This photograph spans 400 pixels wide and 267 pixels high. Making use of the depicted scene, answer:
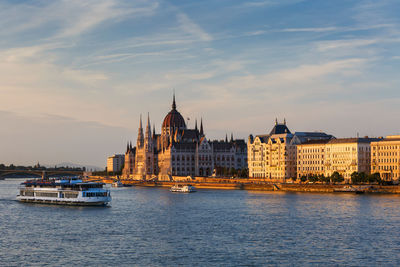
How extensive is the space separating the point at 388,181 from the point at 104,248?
79950 millimetres

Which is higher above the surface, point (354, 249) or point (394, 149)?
point (394, 149)

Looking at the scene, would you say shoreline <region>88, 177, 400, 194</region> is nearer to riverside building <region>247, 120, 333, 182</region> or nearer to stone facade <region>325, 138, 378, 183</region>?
riverside building <region>247, 120, 333, 182</region>

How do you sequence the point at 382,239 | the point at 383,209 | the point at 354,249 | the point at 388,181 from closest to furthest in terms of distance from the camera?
the point at 354,249
the point at 382,239
the point at 383,209
the point at 388,181

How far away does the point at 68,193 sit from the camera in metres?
81.8

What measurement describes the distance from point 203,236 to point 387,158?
82.7 metres

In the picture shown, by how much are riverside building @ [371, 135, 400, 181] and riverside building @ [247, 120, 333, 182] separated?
20.4 metres

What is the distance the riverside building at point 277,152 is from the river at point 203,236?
7172 cm

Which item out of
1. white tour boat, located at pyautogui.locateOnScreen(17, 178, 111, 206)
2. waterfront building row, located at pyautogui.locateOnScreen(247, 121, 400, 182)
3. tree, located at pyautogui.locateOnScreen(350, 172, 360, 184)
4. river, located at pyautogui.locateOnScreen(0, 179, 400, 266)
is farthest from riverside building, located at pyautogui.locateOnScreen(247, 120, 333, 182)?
river, located at pyautogui.locateOnScreen(0, 179, 400, 266)

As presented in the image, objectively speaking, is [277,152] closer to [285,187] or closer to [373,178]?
[285,187]

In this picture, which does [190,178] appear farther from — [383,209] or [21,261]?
[21,261]

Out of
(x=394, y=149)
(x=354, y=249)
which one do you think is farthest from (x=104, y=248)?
(x=394, y=149)

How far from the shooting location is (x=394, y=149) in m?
125

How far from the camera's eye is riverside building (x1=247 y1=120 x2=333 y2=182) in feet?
495

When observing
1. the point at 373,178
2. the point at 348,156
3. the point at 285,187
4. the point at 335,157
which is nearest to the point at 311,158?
the point at 335,157
